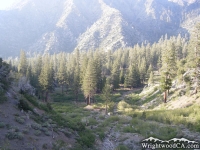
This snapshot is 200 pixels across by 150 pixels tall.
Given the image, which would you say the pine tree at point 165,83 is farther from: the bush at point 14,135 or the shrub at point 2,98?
the bush at point 14,135

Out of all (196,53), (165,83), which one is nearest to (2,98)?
(165,83)

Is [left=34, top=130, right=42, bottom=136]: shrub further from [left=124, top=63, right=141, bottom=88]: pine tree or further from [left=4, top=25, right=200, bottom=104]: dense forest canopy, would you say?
[left=124, top=63, right=141, bottom=88]: pine tree

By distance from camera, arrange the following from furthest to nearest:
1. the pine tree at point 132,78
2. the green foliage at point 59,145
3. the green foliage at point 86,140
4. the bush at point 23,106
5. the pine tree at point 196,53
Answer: the pine tree at point 132,78
the pine tree at point 196,53
the bush at point 23,106
the green foliage at point 86,140
the green foliage at point 59,145

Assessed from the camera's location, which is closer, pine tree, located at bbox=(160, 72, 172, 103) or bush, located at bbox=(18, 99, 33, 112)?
bush, located at bbox=(18, 99, 33, 112)

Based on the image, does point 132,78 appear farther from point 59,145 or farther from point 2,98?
point 59,145

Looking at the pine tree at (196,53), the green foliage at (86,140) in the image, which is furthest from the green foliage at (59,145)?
the pine tree at (196,53)

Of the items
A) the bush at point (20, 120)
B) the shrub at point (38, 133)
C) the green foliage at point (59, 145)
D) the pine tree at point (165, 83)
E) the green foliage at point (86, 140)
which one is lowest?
the green foliage at point (86, 140)

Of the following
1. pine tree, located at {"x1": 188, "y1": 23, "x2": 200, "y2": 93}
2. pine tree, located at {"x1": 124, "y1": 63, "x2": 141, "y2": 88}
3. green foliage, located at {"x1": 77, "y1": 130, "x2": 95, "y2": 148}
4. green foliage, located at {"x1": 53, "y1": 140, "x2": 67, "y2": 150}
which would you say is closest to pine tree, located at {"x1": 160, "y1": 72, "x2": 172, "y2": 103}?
pine tree, located at {"x1": 188, "y1": 23, "x2": 200, "y2": 93}

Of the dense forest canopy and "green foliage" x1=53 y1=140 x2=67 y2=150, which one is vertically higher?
the dense forest canopy

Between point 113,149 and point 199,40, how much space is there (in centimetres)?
2828

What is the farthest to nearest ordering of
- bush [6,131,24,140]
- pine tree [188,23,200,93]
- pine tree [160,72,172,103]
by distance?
pine tree [160,72,172,103] → pine tree [188,23,200,93] → bush [6,131,24,140]

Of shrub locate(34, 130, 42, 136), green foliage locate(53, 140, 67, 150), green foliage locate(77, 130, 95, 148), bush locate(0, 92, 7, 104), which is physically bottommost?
green foliage locate(77, 130, 95, 148)

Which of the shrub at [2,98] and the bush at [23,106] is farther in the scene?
the bush at [23,106]

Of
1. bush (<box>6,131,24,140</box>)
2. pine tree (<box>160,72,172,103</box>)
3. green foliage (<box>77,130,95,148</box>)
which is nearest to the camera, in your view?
bush (<box>6,131,24,140</box>)
